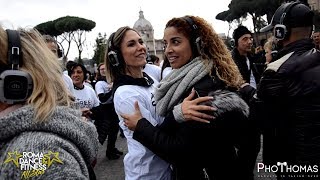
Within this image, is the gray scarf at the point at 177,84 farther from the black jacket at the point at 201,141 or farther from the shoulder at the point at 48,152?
the shoulder at the point at 48,152

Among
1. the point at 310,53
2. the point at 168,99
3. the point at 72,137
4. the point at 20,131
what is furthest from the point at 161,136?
the point at 310,53

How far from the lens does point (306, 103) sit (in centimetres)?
214

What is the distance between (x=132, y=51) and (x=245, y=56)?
2.82 metres

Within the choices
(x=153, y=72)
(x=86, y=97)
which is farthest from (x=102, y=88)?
(x=153, y=72)

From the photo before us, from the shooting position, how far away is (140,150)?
2.18 metres

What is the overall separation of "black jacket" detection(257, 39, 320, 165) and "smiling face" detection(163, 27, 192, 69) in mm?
574

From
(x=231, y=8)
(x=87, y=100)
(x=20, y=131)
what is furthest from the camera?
(x=231, y=8)

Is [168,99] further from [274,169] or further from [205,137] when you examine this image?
[274,169]

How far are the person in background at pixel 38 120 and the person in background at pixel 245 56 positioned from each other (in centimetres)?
383

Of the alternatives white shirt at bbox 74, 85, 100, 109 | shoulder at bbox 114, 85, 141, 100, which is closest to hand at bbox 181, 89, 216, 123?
shoulder at bbox 114, 85, 141, 100

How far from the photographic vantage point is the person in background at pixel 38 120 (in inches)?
42.1

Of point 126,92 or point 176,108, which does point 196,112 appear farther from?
point 126,92

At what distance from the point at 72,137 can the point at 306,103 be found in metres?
1.54

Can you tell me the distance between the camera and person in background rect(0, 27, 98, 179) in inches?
42.1
